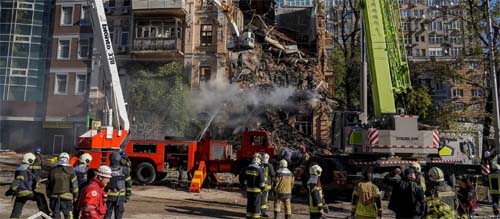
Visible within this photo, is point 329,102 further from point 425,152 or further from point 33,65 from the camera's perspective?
point 33,65

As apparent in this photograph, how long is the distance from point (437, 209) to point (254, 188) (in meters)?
4.81

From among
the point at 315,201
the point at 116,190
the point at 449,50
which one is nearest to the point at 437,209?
the point at 315,201

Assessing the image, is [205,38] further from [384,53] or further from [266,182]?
[266,182]

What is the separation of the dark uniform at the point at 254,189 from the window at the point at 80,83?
26.3 m

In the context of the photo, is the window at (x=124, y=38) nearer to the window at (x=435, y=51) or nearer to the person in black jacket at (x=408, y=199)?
the person in black jacket at (x=408, y=199)

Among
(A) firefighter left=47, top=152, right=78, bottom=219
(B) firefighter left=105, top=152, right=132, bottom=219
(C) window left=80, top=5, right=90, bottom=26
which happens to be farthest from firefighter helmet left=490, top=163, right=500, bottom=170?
(C) window left=80, top=5, right=90, bottom=26

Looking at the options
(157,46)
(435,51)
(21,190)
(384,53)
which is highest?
(435,51)

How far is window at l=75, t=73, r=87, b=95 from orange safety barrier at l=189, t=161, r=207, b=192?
775 inches

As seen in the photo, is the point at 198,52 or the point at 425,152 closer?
the point at 425,152

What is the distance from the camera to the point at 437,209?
576 centimetres

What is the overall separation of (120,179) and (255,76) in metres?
22.4

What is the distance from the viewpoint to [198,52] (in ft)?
101

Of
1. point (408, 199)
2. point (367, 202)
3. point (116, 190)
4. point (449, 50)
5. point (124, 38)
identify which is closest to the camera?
point (408, 199)

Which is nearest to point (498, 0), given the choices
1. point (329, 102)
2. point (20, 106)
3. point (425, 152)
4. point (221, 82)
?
point (329, 102)
